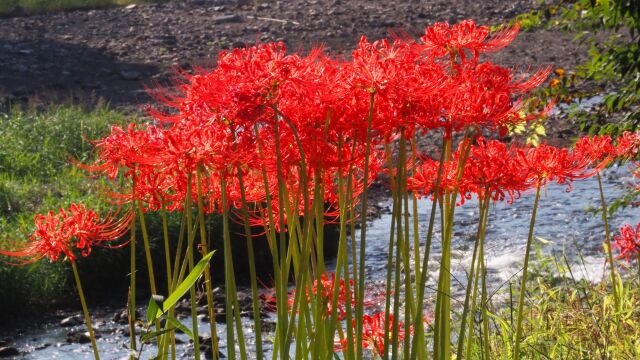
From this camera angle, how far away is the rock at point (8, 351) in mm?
5996

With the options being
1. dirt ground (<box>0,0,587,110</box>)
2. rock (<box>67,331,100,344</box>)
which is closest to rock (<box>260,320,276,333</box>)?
rock (<box>67,331,100,344</box>)

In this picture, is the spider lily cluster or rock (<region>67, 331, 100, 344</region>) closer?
the spider lily cluster

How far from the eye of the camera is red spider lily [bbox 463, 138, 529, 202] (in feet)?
7.82

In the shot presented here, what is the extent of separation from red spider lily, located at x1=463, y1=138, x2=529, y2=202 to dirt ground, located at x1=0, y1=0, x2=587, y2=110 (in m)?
10.3

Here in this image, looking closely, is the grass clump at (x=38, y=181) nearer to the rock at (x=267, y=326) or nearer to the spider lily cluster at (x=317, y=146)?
the rock at (x=267, y=326)

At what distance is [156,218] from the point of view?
741 cm

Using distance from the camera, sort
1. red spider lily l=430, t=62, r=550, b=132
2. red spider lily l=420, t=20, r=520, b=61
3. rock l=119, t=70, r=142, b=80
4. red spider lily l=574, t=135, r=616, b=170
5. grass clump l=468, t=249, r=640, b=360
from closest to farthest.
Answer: red spider lily l=430, t=62, r=550, b=132 → red spider lily l=420, t=20, r=520, b=61 → red spider lily l=574, t=135, r=616, b=170 → grass clump l=468, t=249, r=640, b=360 → rock l=119, t=70, r=142, b=80

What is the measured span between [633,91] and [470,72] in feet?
10.4

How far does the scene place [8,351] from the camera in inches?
238

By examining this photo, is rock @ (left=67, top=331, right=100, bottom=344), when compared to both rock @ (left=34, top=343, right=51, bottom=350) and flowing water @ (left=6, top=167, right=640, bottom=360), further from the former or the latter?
rock @ (left=34, top=343, right=51, bottom=350)

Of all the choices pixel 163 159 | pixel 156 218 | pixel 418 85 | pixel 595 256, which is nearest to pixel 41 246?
pixel 163 159

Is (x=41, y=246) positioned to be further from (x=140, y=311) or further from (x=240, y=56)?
(x=140, y=311)

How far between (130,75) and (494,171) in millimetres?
12580

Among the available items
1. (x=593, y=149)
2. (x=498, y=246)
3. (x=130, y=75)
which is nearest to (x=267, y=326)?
(x=498, y=246)
